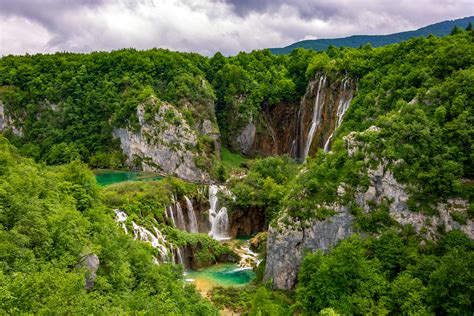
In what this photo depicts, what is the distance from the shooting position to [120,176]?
205 feet

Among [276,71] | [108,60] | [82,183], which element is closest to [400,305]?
[82,183]

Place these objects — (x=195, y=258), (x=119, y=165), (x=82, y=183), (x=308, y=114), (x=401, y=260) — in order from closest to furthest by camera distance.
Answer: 1. (x=401, y=260)
2. (x=82, y=183)
3. (x=195, y=258)
4. (x=308, y=114)
5. (x=119, y=165)

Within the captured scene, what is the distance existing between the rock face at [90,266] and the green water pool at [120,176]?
126ft

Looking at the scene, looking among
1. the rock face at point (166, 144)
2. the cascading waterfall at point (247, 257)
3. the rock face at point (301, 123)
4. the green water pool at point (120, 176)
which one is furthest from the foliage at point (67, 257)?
the rock face at point (301, 123)

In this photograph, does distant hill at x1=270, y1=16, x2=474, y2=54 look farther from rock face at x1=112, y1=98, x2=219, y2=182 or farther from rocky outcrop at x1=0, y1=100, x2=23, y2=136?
rocky outcrop at x1=0, y1=100, x2=23, y2=136

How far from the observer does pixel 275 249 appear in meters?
31.5

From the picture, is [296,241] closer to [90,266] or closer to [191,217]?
[90,266]

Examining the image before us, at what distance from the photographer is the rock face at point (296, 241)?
3008 cm

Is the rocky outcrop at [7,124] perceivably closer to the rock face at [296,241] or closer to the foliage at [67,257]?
the foliage at [67,257]

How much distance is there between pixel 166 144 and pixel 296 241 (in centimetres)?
3772

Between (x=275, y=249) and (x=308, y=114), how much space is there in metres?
35.6

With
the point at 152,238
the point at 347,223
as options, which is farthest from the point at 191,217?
the point at 347,223

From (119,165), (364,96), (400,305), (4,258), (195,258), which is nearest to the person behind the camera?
(4,258)

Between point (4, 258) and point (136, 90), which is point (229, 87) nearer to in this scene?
point (136, 90)
